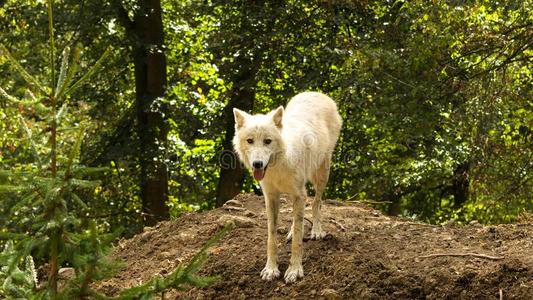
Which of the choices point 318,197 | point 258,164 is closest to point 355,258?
point 318,197

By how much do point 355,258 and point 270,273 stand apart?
84 centimetres

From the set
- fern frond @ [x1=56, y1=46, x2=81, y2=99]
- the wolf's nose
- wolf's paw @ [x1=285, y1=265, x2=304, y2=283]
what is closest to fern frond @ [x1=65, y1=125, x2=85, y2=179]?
fern frond @ [x1=56, y1=46, x2=81, y2=99]

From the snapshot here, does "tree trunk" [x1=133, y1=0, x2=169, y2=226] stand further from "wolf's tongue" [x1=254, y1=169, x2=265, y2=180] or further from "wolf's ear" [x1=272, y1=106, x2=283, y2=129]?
"wolf's tongue" [x1=254, y1=169, x2=265, y2=180]

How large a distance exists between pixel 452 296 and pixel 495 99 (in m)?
4.07

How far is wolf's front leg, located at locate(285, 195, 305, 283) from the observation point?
21.4 ft

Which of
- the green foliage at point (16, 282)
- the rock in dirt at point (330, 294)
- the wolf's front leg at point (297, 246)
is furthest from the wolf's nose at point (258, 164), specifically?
the green foliage at point (16, 282)

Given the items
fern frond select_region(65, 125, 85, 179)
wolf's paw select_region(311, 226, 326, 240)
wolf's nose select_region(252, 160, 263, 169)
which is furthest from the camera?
wolf's paw select_region(311, 226, 326, 240)

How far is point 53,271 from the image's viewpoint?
381 centimetres

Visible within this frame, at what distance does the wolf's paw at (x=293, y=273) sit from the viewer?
255 inches

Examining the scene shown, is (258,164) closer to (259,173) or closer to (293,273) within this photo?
(259,173)

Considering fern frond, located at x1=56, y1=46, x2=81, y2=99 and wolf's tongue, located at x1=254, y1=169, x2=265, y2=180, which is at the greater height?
fern frond, located at x1=56, y1=46, x2=81, y2=99

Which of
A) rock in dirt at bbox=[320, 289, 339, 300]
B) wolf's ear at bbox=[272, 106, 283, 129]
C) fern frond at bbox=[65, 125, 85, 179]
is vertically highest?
wolf's ear at bbox=[272, 106, 283, 129]

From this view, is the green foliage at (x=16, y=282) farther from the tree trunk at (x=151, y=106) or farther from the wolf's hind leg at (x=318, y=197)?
the tree trunk at (x=151, y=106)

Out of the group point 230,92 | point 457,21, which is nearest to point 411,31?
point 457,21
